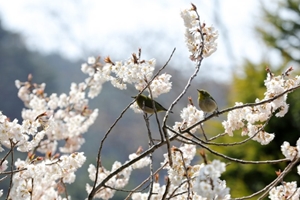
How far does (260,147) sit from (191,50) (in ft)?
7.76

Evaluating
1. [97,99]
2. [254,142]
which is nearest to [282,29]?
[254,142]

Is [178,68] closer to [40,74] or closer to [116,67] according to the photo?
[40,74]

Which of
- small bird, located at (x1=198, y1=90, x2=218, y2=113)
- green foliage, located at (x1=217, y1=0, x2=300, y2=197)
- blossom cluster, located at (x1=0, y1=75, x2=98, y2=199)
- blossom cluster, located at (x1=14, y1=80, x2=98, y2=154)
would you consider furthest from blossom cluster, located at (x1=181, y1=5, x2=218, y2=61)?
green foliage, located at (x1=217, y1=0, x2=300, y2=197)

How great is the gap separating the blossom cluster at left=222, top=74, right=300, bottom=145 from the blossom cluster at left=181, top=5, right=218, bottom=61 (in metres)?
0.19

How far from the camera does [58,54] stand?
15469mm

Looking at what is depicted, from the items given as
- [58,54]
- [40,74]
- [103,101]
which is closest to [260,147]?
[40,74]

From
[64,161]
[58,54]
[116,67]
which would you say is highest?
[58,54]

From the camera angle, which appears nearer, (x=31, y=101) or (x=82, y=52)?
(x=31, y=101)

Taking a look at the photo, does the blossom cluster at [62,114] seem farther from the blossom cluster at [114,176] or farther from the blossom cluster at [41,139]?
the blossom cluster at [114,176]

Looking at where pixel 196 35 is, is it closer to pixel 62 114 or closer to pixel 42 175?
pixel 42 175

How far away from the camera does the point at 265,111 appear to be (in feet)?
4.47

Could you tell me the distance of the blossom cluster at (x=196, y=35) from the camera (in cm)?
132

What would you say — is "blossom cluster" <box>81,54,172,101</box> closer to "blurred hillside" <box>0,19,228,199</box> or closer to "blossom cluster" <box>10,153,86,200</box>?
"blossom cluster" <box>10,153,86,200</box>

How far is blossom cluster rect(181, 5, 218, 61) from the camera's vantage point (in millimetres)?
1323
